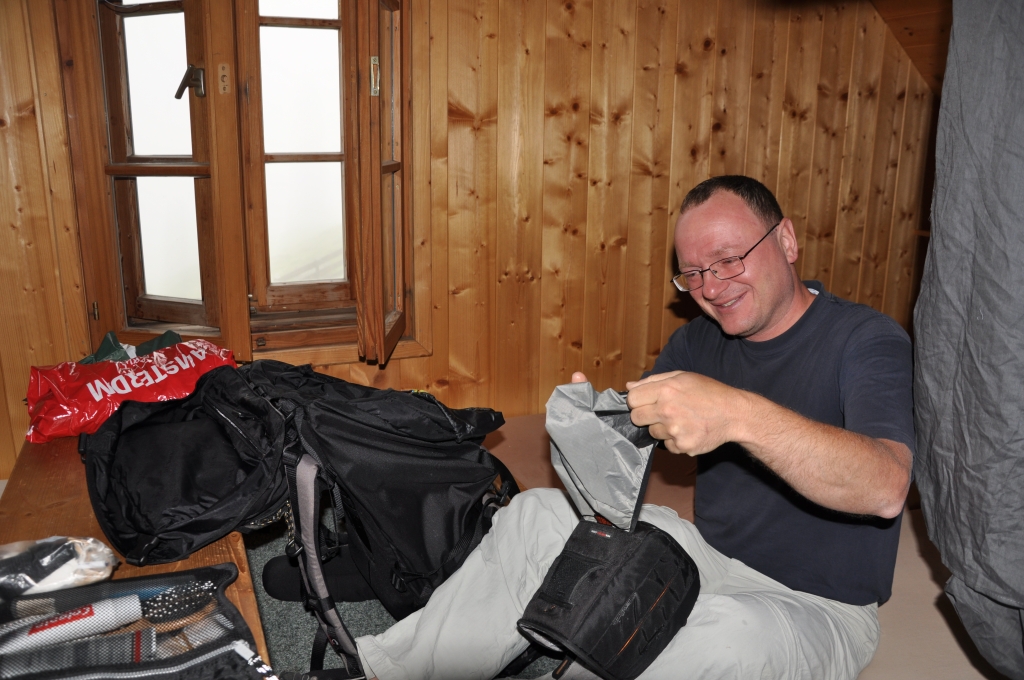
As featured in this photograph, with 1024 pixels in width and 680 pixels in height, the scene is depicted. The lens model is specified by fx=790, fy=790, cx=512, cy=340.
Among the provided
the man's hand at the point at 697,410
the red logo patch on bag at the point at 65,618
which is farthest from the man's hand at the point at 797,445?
the red logo patch on bag at the point at 65,618

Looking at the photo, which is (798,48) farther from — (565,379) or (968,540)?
(968,540)

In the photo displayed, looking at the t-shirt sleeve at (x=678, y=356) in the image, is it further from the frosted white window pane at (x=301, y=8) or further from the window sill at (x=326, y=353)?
the frosted white window pane at (x=301, y=8)

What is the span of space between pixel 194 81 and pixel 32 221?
65cm

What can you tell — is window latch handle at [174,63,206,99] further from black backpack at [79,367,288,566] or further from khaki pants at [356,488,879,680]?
khaki pants at [356,488,879,680]

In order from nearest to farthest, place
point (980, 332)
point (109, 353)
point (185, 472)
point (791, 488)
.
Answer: point (980, 332) → point (791, 488) → point (185, 472) → point (109, 353)

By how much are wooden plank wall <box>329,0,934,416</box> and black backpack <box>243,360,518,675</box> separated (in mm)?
1147

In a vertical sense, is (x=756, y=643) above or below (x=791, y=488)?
below

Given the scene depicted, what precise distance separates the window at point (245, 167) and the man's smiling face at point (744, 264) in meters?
0.98

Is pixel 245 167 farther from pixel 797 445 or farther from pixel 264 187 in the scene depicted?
pixel 797 445

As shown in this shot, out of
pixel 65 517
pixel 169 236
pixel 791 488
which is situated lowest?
pixel 65 517

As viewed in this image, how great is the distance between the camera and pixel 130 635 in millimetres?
1012

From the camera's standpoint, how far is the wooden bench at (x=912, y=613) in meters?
1.46

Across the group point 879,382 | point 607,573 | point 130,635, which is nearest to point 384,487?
point 607,573

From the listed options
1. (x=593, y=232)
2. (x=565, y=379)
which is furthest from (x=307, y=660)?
(x=593, y=232)
